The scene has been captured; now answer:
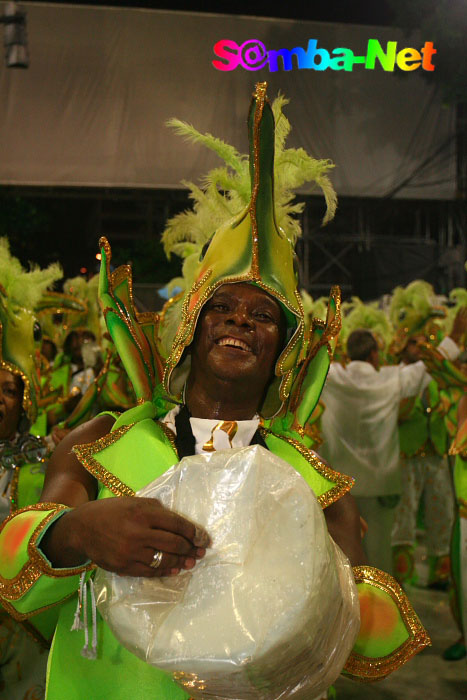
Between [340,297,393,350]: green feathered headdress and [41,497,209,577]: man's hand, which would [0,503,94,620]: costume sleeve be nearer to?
[41,497,209,577]: man's hand

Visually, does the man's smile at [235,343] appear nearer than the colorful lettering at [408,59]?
Yes

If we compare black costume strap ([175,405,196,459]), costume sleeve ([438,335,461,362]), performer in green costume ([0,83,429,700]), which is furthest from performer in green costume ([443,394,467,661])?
black costume strap ([175,405,196,459])

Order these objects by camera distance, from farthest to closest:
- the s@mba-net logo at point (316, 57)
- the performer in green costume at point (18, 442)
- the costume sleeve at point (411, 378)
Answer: the s@mba-net logo at point (316, 57) < the costume sleeve at point (411, 378) < the performer in green costume at point (18, 442)

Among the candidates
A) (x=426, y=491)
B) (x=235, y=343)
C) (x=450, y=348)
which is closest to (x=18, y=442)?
(x=235, y=343)

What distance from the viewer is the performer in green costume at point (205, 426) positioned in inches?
62.0

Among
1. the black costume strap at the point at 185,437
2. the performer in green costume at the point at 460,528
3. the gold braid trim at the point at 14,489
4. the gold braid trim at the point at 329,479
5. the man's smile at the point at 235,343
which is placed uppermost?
the man's smile at the point at 235,343

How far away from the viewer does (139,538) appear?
4.19 ft

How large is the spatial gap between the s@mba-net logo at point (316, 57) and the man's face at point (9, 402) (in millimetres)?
6581

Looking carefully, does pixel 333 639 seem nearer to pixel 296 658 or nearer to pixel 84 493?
pixel 296 658

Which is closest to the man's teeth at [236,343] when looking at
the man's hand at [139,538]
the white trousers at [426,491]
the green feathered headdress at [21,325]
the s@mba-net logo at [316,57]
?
the man's hand at [139,538]

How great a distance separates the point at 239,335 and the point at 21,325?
1.83 meters

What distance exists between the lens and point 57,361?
6.86 m

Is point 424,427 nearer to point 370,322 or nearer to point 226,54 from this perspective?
point 370,322

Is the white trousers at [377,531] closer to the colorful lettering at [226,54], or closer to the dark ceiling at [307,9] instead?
the dark ceiling at [307,9]
